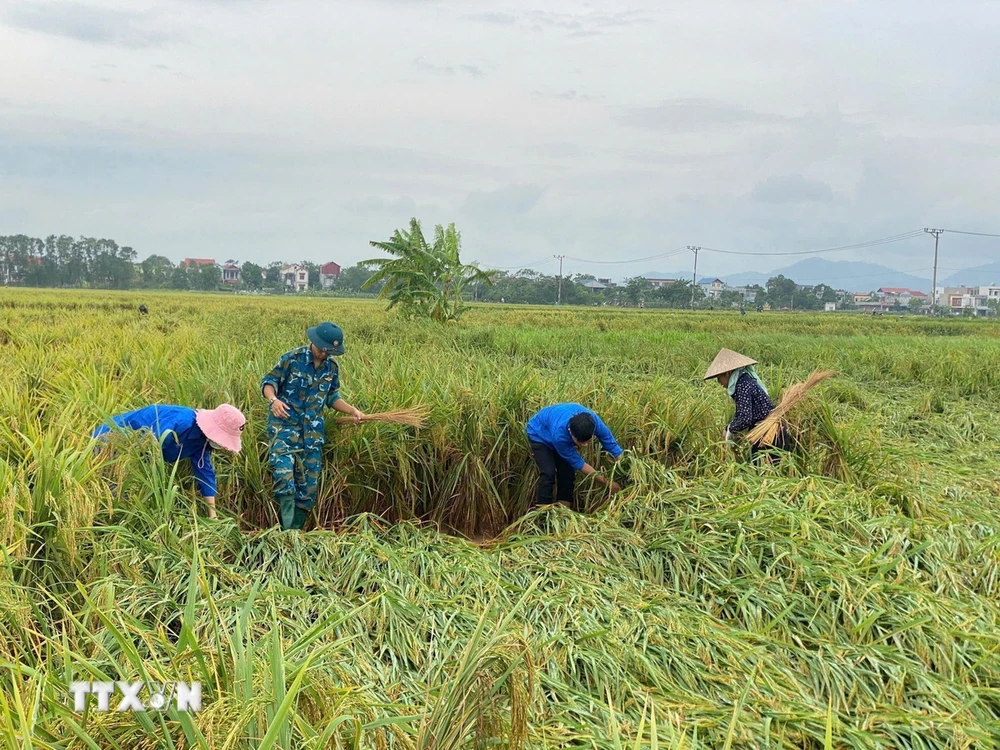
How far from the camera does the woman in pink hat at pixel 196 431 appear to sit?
10.8 ft

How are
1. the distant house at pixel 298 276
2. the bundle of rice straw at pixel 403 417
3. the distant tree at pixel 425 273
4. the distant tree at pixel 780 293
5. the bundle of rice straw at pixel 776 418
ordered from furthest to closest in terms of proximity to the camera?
the distant house at pixel 298 276 → the distant tree at pixel 780 293 → the distant tree at pixel 425 273 → the bundle of rice straw at pixel 776 418 → the bundle of rice straw at pixel 403 417

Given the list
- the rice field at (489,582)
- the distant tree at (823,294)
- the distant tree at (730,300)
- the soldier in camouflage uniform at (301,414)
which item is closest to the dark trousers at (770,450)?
the rice field at (489,582)

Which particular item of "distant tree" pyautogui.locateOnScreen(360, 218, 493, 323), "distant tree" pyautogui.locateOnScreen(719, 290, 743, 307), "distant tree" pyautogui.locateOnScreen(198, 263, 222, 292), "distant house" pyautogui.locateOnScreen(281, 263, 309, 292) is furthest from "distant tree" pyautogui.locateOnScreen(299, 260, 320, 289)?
"distant tree" pyautogui.locateOnScreen(360, 218, 493, 323)

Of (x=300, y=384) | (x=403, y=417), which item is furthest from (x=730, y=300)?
(x=300, y=384)

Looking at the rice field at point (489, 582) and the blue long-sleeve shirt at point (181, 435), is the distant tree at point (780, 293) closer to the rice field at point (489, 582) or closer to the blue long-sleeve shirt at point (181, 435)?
the rice field at point (489, 582)

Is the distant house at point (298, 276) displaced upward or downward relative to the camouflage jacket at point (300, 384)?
upward

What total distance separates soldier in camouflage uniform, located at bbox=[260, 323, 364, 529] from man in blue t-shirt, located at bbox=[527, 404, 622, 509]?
1150mm

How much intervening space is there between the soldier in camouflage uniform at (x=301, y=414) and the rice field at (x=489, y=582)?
7.8 inches

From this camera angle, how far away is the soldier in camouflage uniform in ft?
12.5

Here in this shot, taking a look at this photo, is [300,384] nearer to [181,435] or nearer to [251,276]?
[181,435]

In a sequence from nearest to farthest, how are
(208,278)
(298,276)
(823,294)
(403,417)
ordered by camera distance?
(403,417)
(208,278)
(823,294)
(298,276)

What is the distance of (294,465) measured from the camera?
3.90 m

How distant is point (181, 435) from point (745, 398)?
3500 millimetres

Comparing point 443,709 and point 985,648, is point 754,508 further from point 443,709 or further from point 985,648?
point 443,709
